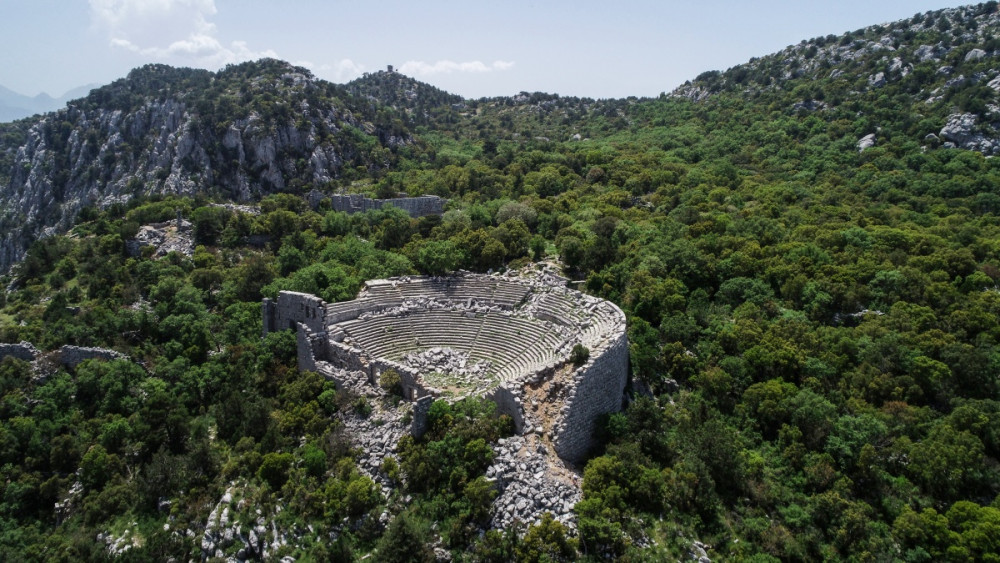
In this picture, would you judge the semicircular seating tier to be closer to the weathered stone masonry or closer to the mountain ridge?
the weathered stone masonry

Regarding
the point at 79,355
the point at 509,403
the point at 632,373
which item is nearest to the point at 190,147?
the point at 79,355

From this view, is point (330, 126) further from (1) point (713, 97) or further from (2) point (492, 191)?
(1) point (713, 97)

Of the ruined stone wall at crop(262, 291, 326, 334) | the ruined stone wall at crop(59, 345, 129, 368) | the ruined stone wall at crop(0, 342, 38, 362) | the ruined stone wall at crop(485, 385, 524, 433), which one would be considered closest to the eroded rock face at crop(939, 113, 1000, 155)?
the ruined stone wall at crop(485, 385, 524, 433)

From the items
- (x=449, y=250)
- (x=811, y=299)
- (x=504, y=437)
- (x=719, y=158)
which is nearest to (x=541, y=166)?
(x=719, y=158)

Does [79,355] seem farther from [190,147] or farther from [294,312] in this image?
[190,147]

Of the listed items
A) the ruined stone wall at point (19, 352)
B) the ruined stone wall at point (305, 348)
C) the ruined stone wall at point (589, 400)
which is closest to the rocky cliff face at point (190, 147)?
the ruined stone wall at point (19, 352)

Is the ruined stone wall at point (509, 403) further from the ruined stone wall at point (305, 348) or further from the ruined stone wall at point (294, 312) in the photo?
the ruined stone wall at point (294, 312)
